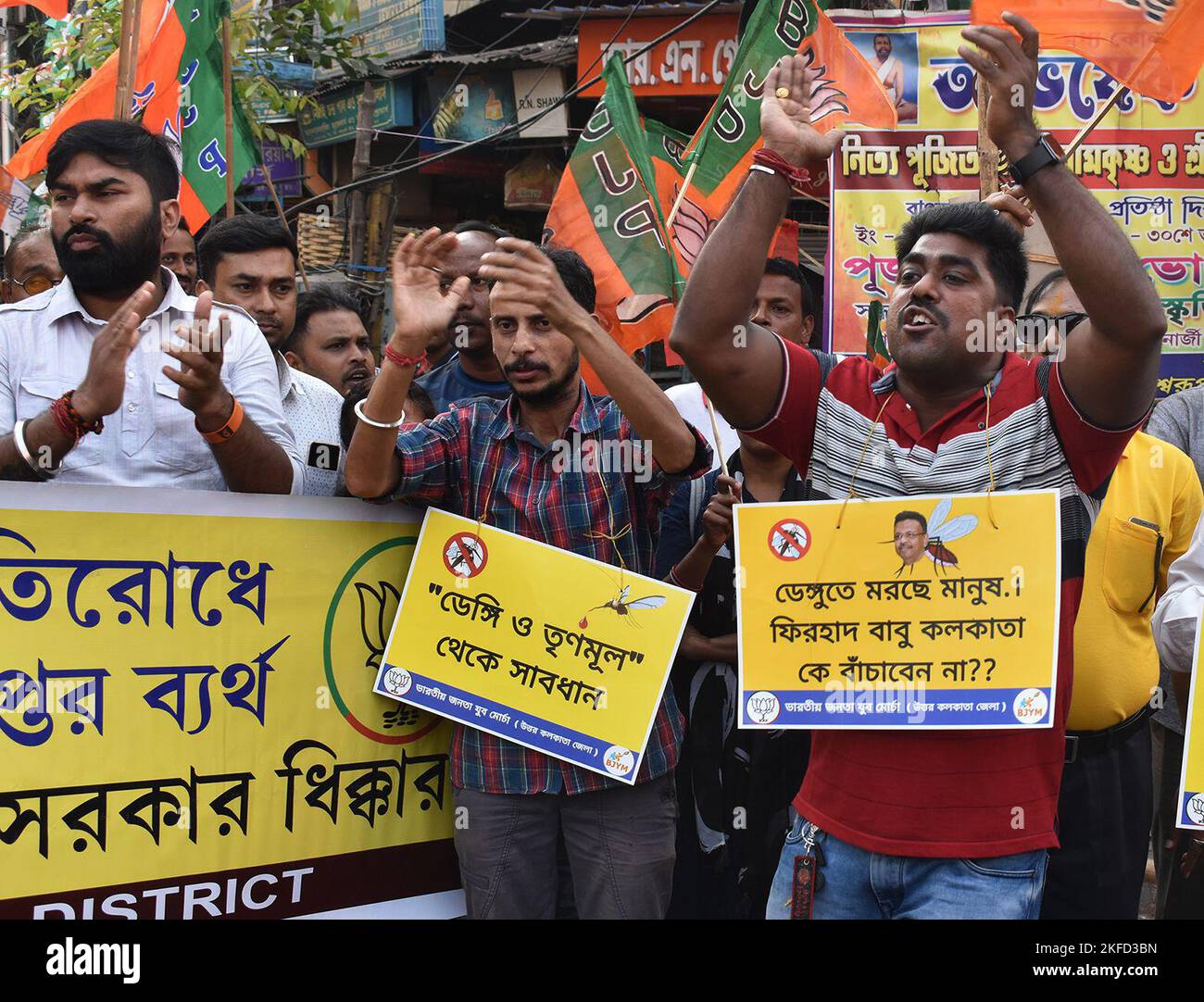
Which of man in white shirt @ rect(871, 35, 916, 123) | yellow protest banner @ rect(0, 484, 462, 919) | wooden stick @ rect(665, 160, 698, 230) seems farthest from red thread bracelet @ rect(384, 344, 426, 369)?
man in white shirt @ rect(871, 35, 916, 123)

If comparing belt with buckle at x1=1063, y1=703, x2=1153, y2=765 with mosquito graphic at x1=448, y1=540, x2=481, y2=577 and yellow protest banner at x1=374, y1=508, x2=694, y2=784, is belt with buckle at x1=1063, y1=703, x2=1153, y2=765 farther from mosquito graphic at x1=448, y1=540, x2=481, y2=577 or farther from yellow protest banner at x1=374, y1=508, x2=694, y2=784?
mosquito graphic at x1=448, y1=540, x2=481, y2=577

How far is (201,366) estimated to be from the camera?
283 cm

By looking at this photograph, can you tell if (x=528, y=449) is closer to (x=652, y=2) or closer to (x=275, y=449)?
(x=275, y=449)

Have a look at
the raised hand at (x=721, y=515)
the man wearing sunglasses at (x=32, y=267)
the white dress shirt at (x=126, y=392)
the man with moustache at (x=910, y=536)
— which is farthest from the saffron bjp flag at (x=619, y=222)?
the man with moustache at (x=910, y=536)

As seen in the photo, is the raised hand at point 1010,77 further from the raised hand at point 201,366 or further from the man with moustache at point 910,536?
the raised hand at point 201,366

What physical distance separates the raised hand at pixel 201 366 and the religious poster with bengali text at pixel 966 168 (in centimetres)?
376

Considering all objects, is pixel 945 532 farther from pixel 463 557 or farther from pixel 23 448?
pixel 23 448

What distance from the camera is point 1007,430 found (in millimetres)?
2674

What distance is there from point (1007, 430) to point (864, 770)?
2.51 feet

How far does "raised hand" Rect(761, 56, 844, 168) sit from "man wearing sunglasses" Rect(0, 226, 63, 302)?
351 centimetres

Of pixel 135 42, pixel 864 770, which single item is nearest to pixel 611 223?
pixel 135 42

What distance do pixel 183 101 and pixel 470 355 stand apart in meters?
2.40

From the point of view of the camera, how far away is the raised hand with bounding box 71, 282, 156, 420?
9.04ft

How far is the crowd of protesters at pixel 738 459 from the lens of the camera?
255 centimetres
